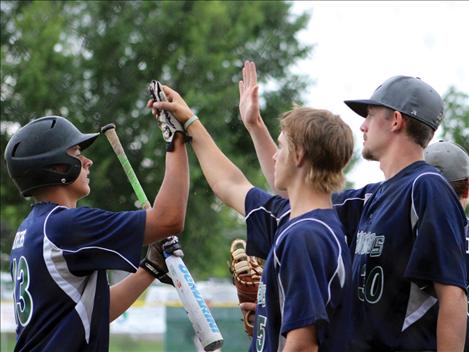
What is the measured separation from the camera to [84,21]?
27.1 meters

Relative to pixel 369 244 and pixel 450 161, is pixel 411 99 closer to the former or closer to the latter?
pixel 369 244

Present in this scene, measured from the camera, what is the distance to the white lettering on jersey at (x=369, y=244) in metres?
4.45

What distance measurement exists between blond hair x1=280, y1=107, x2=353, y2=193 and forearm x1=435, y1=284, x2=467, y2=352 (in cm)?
71

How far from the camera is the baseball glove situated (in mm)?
5301

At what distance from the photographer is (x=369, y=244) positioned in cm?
450

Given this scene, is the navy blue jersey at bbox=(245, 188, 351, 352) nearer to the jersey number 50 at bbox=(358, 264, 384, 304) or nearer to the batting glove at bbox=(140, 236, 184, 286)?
the jersey number 50 at bbox=(358, 264, 384, 304)

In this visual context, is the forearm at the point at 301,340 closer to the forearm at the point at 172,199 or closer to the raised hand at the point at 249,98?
the forearm at the point at 172,199

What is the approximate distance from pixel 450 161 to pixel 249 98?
137 cm

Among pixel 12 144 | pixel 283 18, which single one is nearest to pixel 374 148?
pixel 12 144

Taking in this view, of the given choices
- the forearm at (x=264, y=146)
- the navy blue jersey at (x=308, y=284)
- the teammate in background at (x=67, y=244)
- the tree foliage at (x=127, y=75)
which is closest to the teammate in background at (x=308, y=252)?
the navy blue jersey at (x=308, y=284)

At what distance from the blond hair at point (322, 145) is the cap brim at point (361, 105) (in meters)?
0.53

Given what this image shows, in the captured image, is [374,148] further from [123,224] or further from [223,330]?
[223,330]

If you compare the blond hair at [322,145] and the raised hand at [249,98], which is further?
the raised hand at [249,98]

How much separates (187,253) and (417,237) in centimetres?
2351
